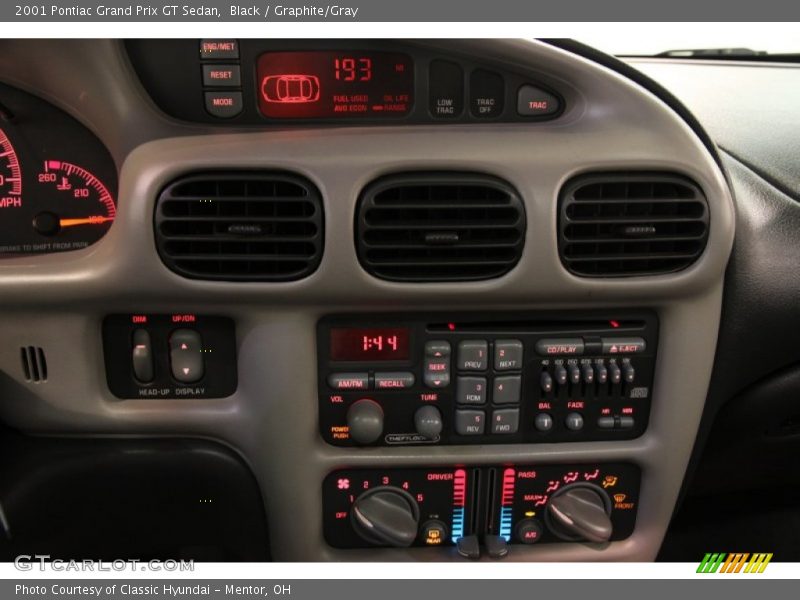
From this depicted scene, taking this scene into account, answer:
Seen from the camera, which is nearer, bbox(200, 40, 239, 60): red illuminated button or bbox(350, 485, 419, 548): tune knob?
bbox(200, 40, 239, 60): red illuminated button

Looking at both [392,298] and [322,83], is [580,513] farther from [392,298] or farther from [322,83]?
[322,83]

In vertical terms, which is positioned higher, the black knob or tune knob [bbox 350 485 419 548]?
the black knob

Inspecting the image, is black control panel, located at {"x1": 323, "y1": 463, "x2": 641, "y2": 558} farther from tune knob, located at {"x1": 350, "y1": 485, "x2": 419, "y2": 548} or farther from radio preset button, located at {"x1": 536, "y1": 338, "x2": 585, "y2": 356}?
radio preset button, located at {"x1": 536, "y1": 338, "x2": 585, "y2": 356}

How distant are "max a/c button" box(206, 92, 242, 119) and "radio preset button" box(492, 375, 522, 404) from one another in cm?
70

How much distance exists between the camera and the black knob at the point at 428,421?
125 cm

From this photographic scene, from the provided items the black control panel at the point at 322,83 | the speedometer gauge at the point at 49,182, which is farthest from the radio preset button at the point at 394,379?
the speedometer gauge at the point at 49,182

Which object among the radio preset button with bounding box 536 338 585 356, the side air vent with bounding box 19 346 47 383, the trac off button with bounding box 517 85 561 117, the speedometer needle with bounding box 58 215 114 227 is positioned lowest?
the side air vent with bounding box 19 346 47 383

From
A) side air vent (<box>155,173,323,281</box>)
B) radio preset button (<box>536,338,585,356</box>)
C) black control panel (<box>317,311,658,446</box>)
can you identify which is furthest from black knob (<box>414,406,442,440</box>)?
side air vent (<box>155,173,323,281</box>)

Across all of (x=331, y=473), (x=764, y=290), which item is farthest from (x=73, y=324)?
(x=764, y=290)

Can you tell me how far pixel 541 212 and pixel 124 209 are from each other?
73 centimetres

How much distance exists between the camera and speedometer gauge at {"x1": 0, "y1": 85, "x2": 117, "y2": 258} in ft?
4.08

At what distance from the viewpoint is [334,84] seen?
3.95 feet

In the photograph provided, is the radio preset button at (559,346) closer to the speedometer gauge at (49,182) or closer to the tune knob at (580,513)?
the tune knob at (580,513)

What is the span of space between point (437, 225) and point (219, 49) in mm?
501
